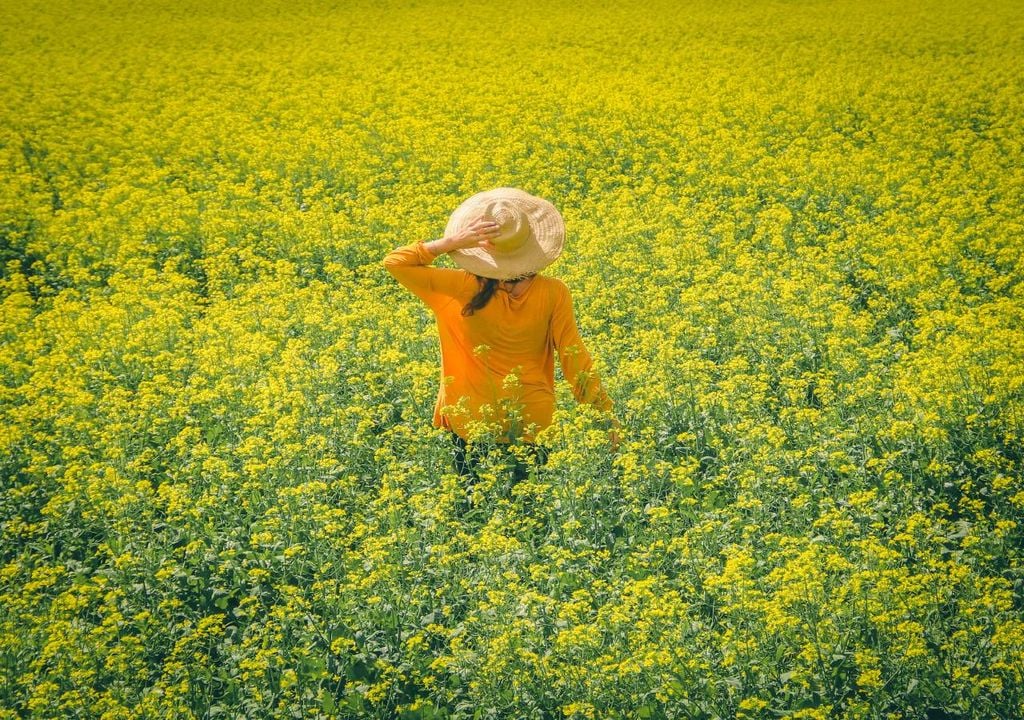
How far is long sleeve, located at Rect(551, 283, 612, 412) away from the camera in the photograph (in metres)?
5.12

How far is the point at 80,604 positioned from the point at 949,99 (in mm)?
13711

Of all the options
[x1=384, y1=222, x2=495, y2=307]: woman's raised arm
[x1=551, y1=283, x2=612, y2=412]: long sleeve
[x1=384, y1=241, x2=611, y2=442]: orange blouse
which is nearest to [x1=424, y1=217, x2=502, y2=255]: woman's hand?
[x1=384, y1=222, x2=495, y2=307]: woman's raised arm

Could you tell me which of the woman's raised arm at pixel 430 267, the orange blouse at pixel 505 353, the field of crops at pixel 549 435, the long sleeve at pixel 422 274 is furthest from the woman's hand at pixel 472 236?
the field of crops at pixel 549 435

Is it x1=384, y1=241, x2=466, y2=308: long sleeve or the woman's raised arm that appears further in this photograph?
x1=384, y1=241, x2=466, y2=308: long sleeve

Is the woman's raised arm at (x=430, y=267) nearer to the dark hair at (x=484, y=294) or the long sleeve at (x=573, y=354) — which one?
the dark hair at (x=484, y=294)

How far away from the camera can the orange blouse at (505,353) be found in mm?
5059

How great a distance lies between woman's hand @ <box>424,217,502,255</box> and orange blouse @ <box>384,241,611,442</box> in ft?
0.79

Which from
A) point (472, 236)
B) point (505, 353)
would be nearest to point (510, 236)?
point (472, 236)

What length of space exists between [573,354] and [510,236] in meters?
0.80

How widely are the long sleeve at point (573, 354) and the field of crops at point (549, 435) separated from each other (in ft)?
1.20

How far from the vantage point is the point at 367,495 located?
474cm

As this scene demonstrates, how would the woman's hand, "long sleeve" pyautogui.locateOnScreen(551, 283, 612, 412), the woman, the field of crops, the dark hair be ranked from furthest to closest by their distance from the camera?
1. "long sleeve" pyautogui.locateOnScreen(551, 283, 612, 412)
2. the dark hair
3. the woman
4. the woman's hand
5. the field of crops

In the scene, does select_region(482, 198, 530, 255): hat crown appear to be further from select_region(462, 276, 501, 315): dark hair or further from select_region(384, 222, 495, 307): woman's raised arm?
select_region(462, 276, 501, 315): dark hair

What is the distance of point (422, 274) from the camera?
494cm
